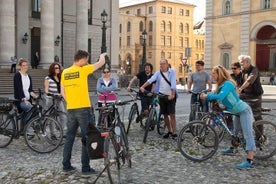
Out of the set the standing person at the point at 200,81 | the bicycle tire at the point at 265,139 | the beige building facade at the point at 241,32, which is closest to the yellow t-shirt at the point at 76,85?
the bicycle tire at the point at 265,139

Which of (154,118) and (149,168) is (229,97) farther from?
(154,118)

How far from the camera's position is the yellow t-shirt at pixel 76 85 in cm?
625

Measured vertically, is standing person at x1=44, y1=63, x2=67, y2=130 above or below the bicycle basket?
above

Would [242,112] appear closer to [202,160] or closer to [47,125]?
[202,160]

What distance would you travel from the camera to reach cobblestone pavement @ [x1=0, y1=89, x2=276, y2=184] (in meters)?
6.19

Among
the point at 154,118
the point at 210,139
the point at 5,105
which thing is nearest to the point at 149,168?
the point at 210,139

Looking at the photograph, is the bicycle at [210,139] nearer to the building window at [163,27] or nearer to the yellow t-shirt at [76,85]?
the yellow t-shirt at [76,85]

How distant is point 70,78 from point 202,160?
2763 mm

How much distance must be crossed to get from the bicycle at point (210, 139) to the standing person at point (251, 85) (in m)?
0.81

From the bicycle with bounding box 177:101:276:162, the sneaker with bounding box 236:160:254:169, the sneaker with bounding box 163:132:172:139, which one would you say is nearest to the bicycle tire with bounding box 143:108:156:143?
the sneaker with bounding box 163:132:172:139

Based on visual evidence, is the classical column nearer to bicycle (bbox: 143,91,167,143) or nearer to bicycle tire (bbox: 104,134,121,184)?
bicycle (bbox: 143,91,167,143)

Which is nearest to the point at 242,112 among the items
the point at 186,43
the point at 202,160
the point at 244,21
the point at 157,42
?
the point at 202,160

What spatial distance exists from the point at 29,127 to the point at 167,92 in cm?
316

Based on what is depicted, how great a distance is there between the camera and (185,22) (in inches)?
3984
